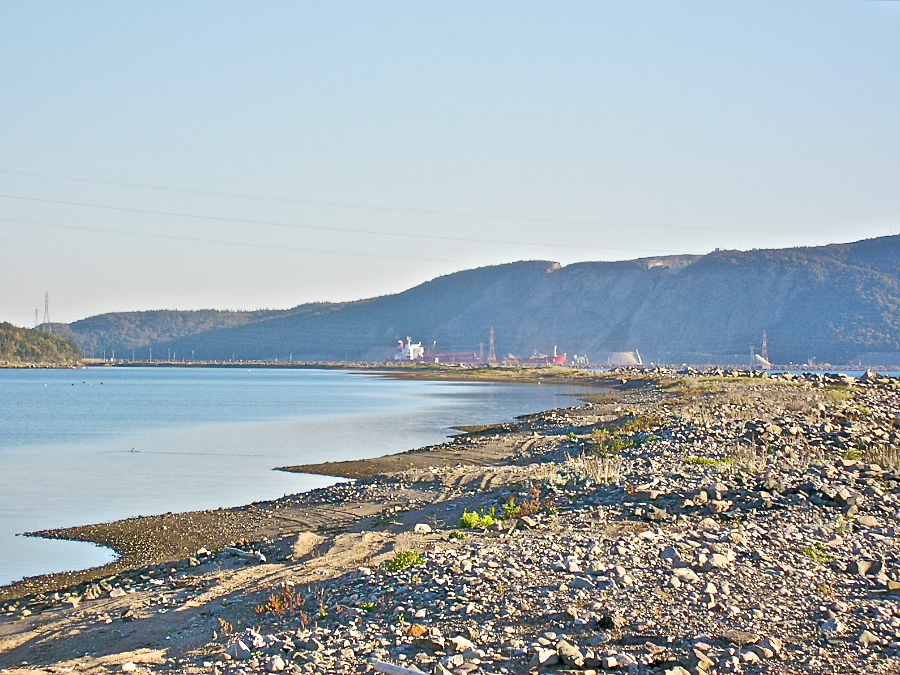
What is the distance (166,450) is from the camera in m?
31.8

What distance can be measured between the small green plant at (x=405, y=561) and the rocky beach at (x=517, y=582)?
0.08ft

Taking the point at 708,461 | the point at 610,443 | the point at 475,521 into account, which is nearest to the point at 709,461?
the point at 708,461

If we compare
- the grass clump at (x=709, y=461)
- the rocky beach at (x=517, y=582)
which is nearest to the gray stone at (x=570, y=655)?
the rocky beach at (x=517, y=582)

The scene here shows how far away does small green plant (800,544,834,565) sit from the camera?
9.68 m

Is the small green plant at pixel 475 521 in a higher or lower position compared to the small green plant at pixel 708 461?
lower

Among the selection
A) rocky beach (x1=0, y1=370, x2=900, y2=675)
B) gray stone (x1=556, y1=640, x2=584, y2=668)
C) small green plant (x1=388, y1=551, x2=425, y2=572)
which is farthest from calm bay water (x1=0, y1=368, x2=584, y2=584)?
gray stone (x1=556, y1=640, x2=584, y2=668)

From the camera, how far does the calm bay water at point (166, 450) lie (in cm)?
1861

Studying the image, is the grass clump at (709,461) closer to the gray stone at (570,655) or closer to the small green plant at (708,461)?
the small green plant at (708,461)

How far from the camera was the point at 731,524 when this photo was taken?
11609 millimetres

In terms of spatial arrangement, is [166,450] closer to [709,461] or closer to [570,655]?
[709,461]

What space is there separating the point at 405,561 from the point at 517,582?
1.46m

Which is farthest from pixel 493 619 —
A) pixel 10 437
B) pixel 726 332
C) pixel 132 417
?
pixel 726 332

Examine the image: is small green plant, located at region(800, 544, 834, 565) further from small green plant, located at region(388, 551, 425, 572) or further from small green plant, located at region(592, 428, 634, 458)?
small green plant, located at region(592, 428, 634, 458)

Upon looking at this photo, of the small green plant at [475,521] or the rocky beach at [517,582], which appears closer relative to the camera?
the rocky beach at [517,582]
